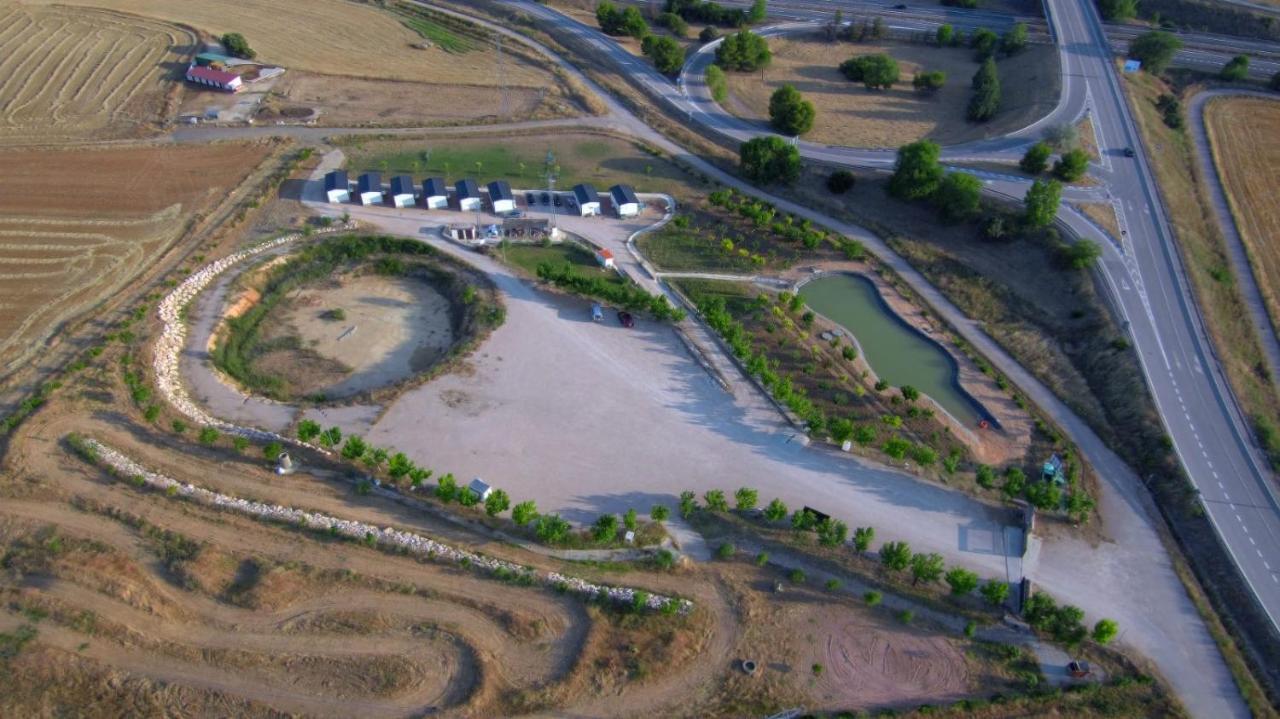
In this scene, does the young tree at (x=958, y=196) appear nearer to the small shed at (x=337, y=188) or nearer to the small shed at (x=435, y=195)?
the small shed at (x=435, y=195)

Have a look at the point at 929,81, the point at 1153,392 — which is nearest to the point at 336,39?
the point at 929,81

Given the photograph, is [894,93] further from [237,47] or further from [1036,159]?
[237,47]

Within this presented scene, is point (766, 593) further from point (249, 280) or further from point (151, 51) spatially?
point (151, 51)

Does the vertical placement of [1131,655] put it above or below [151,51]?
below

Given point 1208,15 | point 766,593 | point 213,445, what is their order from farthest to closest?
point 1208,15 → point 213,445 → point 766,593

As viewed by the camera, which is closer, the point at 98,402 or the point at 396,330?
the point at 98,402

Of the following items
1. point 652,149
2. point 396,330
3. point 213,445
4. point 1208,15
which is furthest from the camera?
point 1208,15

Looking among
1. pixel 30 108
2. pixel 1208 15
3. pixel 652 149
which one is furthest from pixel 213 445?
pixel 1208 15

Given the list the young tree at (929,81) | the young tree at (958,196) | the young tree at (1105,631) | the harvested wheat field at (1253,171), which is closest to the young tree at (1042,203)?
A: the young tree at (958,196)
